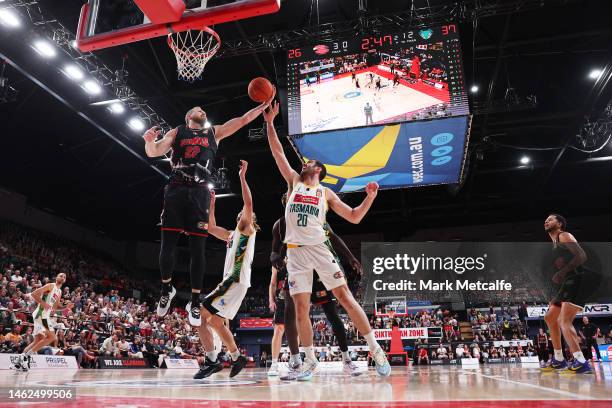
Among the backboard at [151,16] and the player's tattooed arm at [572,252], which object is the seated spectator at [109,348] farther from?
the player's tattooed arm at [572,252]

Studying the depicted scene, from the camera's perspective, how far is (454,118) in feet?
28.5

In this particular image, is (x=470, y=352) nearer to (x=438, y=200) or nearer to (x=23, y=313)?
(x=438, y=200)

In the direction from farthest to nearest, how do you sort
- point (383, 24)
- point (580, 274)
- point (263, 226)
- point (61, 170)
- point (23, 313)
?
point (263, 226) < point (61, 170) < point (23, 313) < point (383, 24) < point (580, 274)

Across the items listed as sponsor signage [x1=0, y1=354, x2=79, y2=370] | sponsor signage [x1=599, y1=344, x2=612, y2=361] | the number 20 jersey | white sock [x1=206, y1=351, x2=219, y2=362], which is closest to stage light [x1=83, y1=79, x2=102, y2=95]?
sponsor signage [x1=0, y1=354, x2=79, y2=370]

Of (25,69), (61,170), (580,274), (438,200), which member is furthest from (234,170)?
(580,274)

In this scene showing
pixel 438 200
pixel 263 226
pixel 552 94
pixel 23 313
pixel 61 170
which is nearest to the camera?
pixel 23 313

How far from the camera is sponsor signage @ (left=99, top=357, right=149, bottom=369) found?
12438 millimetres

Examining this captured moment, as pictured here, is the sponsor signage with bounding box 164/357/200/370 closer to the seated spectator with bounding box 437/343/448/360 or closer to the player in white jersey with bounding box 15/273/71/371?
the player in white jersey with bounding box 15/273/71/371

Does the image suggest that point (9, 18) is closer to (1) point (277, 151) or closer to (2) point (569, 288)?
(1) point (277, 151)

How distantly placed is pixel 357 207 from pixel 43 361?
8947mm

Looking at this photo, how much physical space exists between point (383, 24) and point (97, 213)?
66.6 ft

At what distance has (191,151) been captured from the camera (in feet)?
14.0

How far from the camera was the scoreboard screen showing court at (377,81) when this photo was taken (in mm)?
8539

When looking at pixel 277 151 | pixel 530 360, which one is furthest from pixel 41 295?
pixel 530 360
